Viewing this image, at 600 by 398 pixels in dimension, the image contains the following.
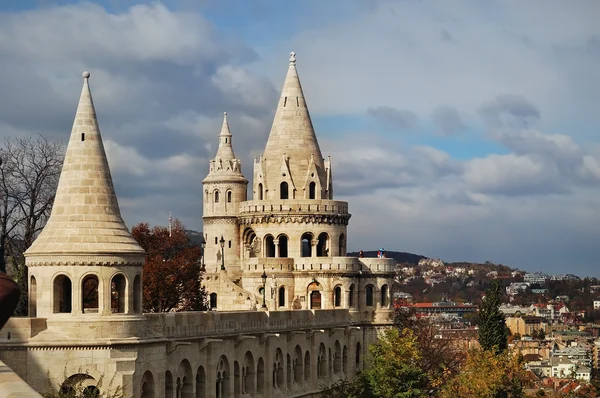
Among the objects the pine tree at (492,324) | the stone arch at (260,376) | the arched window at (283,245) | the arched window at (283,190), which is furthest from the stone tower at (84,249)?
the pine tree at (492,324)

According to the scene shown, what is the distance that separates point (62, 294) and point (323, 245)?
113ft

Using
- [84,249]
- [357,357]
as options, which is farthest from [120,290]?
[357,357]

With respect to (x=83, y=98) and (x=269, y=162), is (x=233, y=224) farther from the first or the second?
(x=83, y=98)

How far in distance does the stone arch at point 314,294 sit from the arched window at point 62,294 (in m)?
31.2

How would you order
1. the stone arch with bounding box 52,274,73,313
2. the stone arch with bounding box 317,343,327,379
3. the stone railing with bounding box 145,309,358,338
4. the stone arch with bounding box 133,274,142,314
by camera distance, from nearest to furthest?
the stone arch with bounding box 52,274,73,313 < the stone arch with bounding box 133,274,142,314 < the stone railing with bounding box 145,309,358,338 < the stone arch with bounding box 317,343,327,379

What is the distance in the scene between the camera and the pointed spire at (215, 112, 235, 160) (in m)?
75.4

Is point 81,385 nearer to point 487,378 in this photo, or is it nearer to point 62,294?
point 62,294

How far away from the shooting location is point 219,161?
75.1 meters

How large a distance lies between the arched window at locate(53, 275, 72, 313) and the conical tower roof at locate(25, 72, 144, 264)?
0.78 meters

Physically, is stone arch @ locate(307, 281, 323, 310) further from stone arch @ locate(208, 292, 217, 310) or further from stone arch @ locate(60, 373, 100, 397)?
stone arch @ locate(60, 373, 100, 397)

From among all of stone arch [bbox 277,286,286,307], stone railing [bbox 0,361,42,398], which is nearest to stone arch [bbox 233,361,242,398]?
stone arch [bbox 277,286,286,307]

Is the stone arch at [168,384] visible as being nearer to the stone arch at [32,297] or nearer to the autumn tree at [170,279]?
the stone arch at [32,297]

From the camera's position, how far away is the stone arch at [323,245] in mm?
71062

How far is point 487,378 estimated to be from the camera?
63250 millimetres
